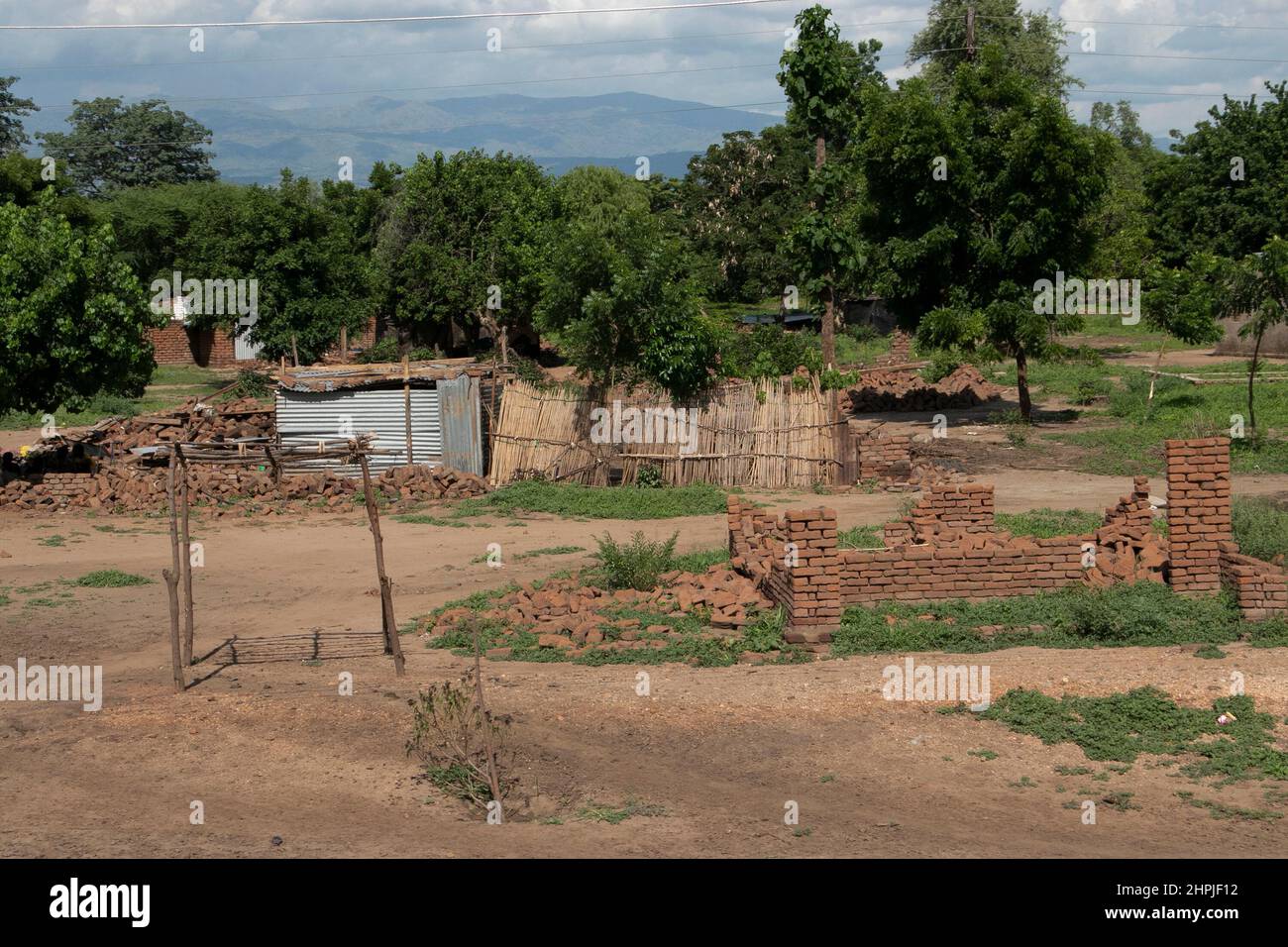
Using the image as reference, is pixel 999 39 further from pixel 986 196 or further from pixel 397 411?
pixel 397 411

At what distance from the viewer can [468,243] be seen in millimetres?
38500

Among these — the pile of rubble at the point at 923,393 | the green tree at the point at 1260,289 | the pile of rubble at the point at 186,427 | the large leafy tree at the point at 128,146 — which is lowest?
the pile of rubble at the point at 186,427

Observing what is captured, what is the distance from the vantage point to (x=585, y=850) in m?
7.65

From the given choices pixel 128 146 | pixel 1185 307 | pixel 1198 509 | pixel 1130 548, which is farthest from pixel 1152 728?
pixel 128 146

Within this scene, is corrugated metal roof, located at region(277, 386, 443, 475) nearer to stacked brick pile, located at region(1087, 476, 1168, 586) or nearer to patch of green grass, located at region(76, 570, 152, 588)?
patch of green grass, located at region(76, 570, 152, 588)

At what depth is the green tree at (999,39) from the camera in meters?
49.6

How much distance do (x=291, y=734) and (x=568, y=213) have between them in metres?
33.5

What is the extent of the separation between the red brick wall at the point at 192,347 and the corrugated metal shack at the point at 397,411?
24.3m

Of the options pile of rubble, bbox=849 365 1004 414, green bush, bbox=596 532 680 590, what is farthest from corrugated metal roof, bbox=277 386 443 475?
pile of rubble, bbox=849 365 1004 414

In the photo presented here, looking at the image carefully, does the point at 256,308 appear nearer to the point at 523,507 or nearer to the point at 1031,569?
the point at 523,507

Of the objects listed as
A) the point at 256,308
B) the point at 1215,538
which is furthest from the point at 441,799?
the point at 256,308

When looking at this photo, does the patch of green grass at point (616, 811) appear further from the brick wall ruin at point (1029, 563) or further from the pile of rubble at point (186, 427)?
the pile of rubble at point (186, 427)

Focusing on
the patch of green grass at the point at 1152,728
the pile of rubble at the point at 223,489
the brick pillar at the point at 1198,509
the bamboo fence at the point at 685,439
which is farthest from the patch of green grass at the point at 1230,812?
the pile of rubble at the point at 223,489

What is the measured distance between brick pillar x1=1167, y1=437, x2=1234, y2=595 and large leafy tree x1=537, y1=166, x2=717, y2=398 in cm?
1060
